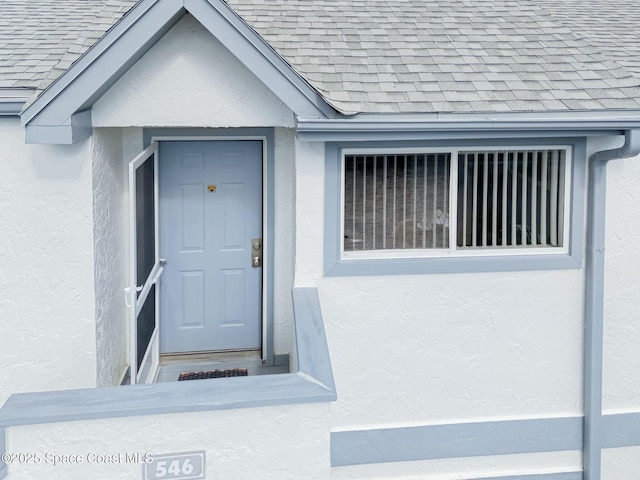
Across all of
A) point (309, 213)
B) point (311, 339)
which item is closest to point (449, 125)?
point (309, 213)

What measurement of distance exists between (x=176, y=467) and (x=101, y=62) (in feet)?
9.45

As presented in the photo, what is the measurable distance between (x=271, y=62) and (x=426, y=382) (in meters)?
2.92

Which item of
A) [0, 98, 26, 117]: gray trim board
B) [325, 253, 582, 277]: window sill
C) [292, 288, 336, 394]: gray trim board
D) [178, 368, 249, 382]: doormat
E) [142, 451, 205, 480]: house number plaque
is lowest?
[178, 368, 249, 382]: doormat

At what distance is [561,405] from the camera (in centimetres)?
560

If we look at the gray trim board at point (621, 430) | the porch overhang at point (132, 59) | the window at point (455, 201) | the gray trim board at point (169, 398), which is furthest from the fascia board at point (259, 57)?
the gray trim board at point (621, 430)

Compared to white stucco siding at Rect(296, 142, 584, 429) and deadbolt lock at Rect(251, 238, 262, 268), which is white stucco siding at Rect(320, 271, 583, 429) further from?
deadbolt lock at Rect(251, 238, 262, 268)

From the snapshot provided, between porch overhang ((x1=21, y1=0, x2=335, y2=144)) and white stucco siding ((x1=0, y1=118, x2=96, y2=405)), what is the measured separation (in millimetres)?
401

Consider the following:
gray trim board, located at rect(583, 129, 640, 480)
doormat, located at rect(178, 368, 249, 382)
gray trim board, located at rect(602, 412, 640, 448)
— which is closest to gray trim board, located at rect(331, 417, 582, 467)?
gray trim board, located at rect(583, 129, 640, 480)

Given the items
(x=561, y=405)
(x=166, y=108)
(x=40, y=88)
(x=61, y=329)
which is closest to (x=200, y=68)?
(x=166, y=108)

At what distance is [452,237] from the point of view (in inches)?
217

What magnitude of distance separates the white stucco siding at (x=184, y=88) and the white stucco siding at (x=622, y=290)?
9.57 ft

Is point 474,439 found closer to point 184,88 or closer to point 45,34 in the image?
point 184,88

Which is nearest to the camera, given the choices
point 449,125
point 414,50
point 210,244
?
point 449,125

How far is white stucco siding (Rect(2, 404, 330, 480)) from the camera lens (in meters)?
3.59
